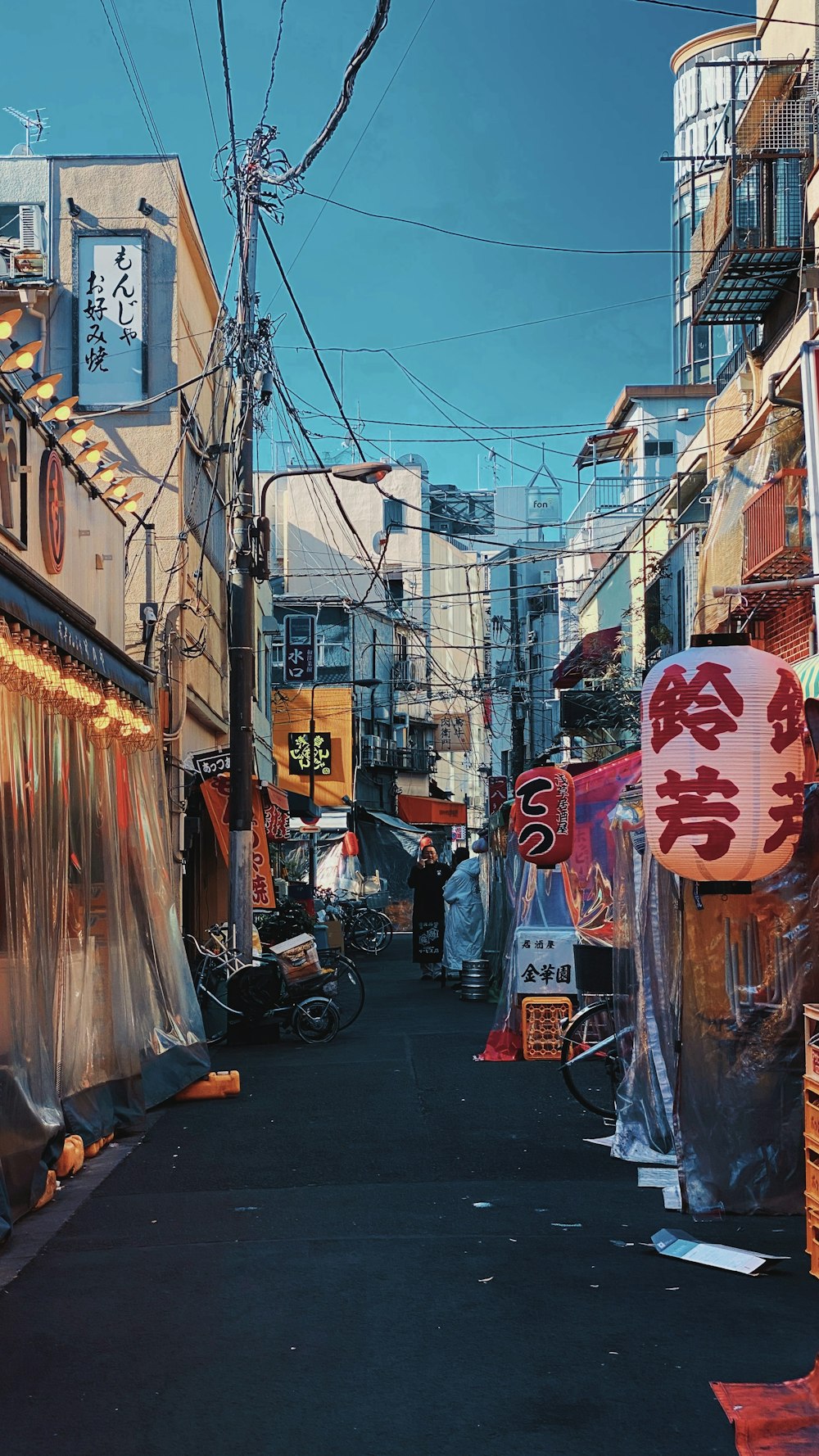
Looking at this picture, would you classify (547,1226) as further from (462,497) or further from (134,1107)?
(462,497)

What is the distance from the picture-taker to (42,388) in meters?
9.80

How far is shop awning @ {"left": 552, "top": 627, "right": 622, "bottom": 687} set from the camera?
104 ft

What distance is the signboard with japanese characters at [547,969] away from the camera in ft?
49.7

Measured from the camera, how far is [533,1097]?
12.4 metres

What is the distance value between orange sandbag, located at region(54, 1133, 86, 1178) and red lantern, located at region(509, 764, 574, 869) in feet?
25.3

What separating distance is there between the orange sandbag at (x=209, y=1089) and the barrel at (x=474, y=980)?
9.26 metres

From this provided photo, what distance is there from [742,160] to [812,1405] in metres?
18.1

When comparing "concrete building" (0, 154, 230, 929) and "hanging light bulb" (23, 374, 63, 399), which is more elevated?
"concrete building" (0, 154, 230, 929)

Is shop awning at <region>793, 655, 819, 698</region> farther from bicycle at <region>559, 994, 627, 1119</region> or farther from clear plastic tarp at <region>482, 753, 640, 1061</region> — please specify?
bicycle at <region>559, 994, 627, 1119</region>

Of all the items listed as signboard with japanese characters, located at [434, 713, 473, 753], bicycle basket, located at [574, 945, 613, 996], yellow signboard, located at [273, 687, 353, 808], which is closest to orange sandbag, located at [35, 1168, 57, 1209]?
bicycle basket, located at [574, 945, 613, 996]

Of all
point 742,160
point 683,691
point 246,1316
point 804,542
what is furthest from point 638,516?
point 246,1316

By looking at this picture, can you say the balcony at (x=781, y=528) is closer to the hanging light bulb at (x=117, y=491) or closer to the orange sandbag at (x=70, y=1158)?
the hanging light bulb at (x=117, y=491)

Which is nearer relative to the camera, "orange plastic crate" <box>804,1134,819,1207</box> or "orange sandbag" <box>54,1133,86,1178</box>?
"orange plastic crate" <box>804,1134,819,1207</box>

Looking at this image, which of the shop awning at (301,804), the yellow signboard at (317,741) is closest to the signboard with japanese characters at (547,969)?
the shop awning at (301,804)
